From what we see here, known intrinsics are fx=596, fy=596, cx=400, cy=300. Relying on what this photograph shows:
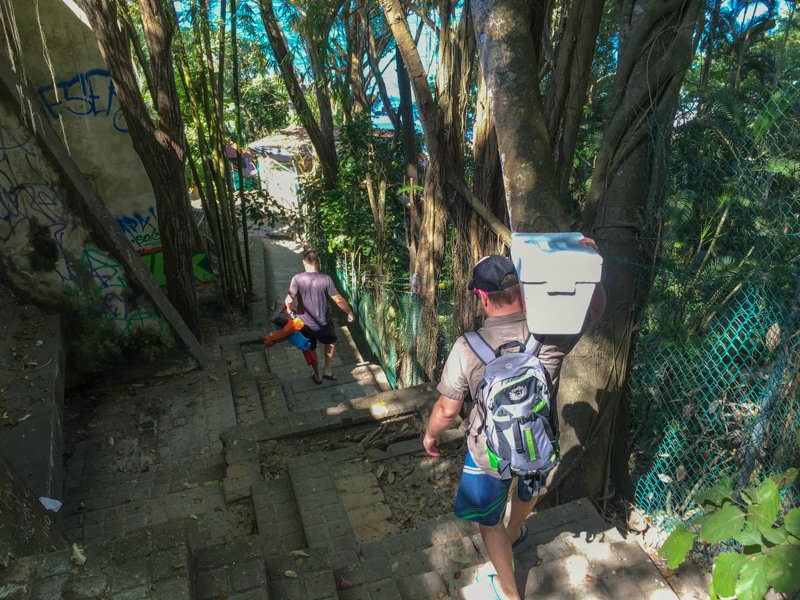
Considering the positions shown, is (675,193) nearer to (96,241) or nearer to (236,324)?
(96,241)

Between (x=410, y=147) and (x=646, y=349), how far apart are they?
14.1 feet

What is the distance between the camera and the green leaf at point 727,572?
2.12m

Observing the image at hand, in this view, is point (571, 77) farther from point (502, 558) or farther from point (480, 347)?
point (502, 558)

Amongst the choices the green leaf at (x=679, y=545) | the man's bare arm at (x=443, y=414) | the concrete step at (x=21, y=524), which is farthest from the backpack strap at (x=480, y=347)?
the concrete step at (x=21, y=524)

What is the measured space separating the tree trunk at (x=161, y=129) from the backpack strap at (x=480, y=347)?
5321 mm

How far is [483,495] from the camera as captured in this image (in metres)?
2.81

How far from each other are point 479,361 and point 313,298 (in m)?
3.75

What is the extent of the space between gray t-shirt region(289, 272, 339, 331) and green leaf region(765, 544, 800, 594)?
4583 millimetres

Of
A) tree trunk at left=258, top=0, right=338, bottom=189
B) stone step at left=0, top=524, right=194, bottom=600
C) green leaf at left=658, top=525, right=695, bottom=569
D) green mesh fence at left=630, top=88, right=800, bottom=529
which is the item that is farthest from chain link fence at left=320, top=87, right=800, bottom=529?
tree trunk at left=258, top=0, right=338, bottom=189

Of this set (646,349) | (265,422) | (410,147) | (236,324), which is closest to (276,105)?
(236,324)

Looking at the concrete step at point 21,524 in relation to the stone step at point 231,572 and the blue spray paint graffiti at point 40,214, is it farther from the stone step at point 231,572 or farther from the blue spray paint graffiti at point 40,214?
the blue spray paint graffiti at point 40,214

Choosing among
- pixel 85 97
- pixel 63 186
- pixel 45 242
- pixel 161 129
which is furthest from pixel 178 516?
pixel 85 97

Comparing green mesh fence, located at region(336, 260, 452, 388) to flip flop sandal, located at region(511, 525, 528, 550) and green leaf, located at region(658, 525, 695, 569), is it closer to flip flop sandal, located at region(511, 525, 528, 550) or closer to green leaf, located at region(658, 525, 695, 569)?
flip flop sandal, located at region(511, 525, 528, 550)

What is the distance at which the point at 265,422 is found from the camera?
5.05m
